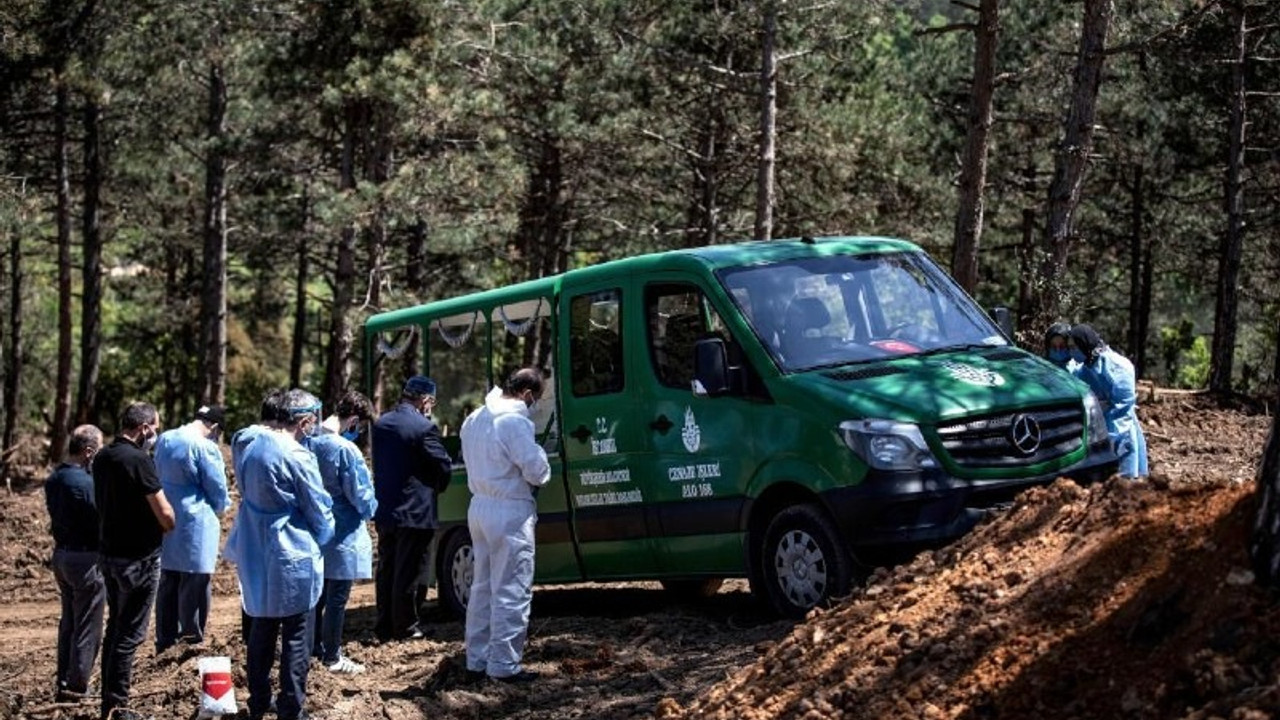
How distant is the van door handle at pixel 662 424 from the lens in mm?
A: 10969

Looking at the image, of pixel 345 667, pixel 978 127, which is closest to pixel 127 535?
pixel 345 667

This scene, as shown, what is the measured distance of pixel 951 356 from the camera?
10.5 meters

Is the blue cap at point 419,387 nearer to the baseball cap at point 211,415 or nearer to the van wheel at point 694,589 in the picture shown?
the baseball cap at point 211,415

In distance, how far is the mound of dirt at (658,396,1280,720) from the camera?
5.55m

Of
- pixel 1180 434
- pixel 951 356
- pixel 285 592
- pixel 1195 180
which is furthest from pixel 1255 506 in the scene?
pixel 1195 180

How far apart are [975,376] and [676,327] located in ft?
6.74

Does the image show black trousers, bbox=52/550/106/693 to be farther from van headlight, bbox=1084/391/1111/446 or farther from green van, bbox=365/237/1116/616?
van headlight, bbox=1084/391/1111/446

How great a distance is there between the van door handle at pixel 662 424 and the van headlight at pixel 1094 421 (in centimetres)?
259

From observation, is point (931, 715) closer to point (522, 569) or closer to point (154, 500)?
point (522, 569)

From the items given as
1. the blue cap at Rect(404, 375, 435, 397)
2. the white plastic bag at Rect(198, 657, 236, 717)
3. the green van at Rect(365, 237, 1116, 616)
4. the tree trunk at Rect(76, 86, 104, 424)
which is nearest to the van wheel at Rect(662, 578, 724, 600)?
the green van at Rect(365, 237, 1116, 616)

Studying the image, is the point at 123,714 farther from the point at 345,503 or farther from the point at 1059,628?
the point at 1059,628

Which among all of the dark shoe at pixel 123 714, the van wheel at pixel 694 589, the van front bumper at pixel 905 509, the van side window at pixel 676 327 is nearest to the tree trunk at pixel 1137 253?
the van wheel at pixel 694 589

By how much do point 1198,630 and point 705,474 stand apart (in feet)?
17.2

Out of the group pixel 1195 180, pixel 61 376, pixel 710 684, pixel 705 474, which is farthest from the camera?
pixel 1195 180
